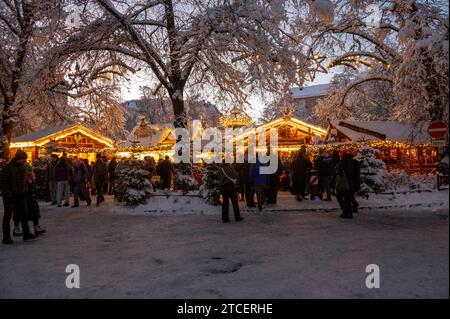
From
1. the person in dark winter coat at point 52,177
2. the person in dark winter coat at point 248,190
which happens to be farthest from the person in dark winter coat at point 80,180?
the person in dark winter coat at point 248,190

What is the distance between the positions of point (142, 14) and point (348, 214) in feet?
34.9

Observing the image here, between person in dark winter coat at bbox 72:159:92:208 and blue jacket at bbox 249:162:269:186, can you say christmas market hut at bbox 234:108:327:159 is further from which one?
blue jacket at bbox 249:162:269:186

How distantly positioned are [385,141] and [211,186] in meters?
11.9

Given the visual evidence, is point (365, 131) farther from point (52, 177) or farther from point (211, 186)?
point (52, 177)

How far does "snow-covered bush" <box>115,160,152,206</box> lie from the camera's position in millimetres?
13328

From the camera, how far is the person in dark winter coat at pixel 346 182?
415 inches

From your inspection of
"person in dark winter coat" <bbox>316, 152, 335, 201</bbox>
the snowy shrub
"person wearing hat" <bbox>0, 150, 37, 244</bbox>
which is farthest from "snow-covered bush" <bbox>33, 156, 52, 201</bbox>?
"person in dark winter coat" <bbox>316, 152, 335, 201</bbox>

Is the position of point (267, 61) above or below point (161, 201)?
above

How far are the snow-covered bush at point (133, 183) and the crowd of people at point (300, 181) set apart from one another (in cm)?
305

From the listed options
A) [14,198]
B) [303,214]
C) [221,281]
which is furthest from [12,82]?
[221,281]

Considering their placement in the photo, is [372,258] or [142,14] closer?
[372,258]

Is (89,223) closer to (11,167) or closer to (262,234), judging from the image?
(11,167)

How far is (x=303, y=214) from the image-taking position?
11438 mm

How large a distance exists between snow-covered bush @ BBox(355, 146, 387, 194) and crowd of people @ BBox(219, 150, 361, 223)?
95cm
